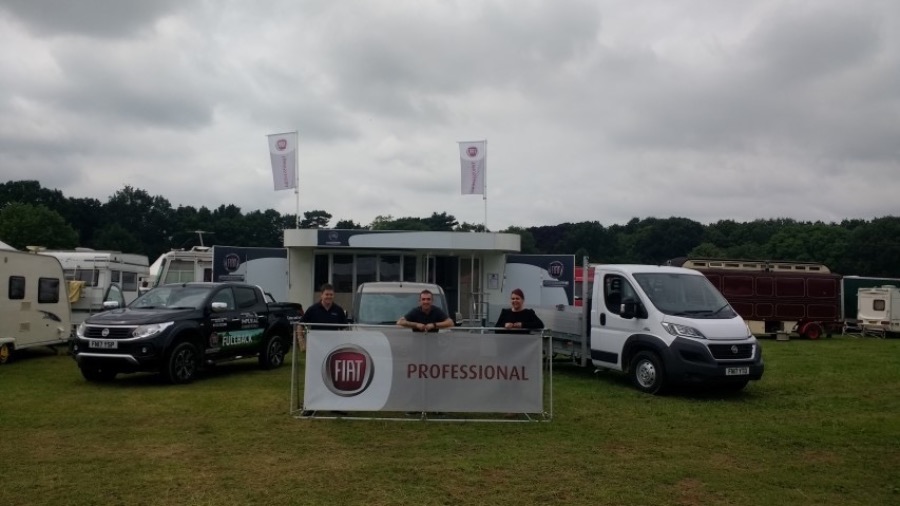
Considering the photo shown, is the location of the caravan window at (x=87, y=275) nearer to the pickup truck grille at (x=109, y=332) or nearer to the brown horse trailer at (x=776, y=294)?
the pickup truck grille at (x=109, y=332)

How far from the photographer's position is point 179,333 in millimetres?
11836

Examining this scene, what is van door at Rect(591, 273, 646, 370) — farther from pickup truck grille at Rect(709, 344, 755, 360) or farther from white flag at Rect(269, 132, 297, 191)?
white flag at Rect(269, 132, 297, 191)

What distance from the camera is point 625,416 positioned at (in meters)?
9.47

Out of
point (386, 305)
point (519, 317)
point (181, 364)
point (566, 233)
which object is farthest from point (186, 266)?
point (566, 233)

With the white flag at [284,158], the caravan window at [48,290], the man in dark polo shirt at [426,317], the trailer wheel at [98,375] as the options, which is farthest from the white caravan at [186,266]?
the man in dark polo shirt at [426,317]

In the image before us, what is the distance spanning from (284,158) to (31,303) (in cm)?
1150

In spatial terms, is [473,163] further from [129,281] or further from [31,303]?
[31,303]

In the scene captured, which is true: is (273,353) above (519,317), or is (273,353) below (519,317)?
below

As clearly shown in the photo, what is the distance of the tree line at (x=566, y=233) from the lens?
79.3 m

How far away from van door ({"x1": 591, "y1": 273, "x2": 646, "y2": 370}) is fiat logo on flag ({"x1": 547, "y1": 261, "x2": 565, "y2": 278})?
44.0 feet

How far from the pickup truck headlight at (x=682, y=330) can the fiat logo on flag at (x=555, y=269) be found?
15048 mm

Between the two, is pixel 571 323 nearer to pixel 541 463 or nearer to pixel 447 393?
pixel 447 393

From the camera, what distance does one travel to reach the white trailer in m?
29.6

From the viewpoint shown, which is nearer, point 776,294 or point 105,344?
point 105,344
